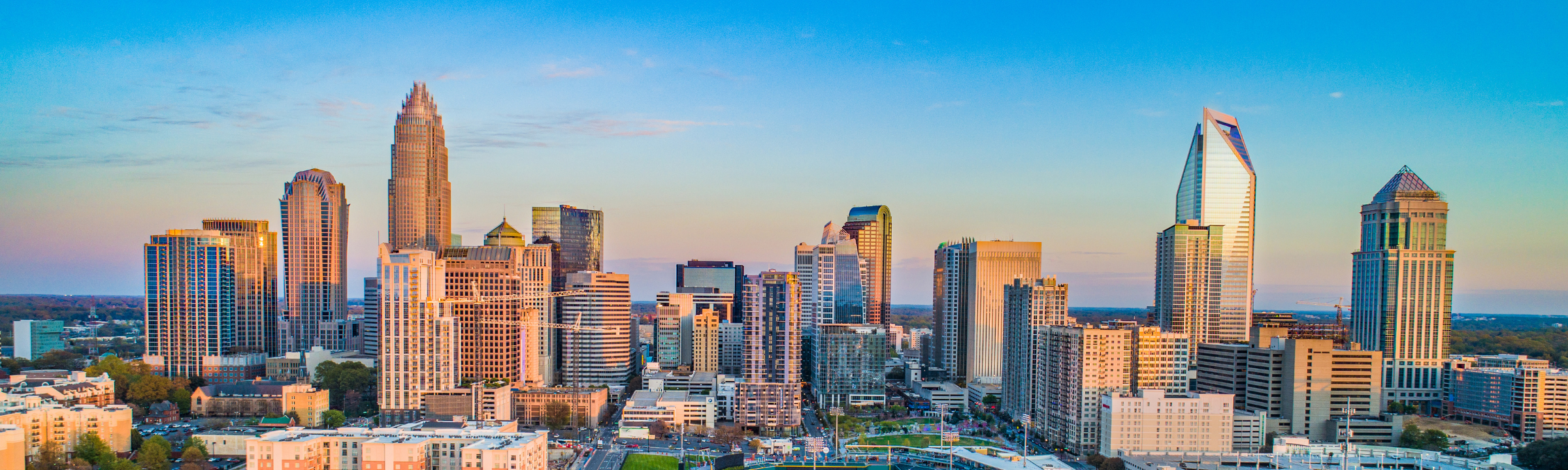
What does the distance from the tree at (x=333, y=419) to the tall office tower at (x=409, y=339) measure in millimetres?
2490

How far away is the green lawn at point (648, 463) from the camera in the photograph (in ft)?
171

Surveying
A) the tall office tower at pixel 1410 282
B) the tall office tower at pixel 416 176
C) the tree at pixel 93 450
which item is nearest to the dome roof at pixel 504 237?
the tall office tower at pixel 416 176

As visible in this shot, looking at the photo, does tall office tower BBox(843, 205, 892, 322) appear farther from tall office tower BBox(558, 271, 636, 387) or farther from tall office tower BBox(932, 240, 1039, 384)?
tall office tower BBox(558, 271, 636, 387)

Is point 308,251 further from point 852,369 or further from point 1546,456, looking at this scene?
point 1546,456

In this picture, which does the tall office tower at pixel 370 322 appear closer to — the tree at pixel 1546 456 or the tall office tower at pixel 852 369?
the tall office tower at pixel 852 369

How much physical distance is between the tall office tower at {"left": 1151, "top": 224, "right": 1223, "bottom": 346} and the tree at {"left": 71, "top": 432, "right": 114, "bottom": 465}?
3132 inches

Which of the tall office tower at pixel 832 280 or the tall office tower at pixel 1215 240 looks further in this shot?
the tall office tower at pixel 832 280

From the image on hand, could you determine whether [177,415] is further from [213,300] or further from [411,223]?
[411,223]

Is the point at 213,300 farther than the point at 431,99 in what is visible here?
No

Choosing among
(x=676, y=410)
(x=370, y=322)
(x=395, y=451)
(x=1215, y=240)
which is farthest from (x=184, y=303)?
(x=1215, y=240)

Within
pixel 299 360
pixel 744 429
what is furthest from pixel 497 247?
pixel 744 429

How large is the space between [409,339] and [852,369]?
107 feet

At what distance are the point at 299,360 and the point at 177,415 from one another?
44.2 feet

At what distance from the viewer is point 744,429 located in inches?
2489
